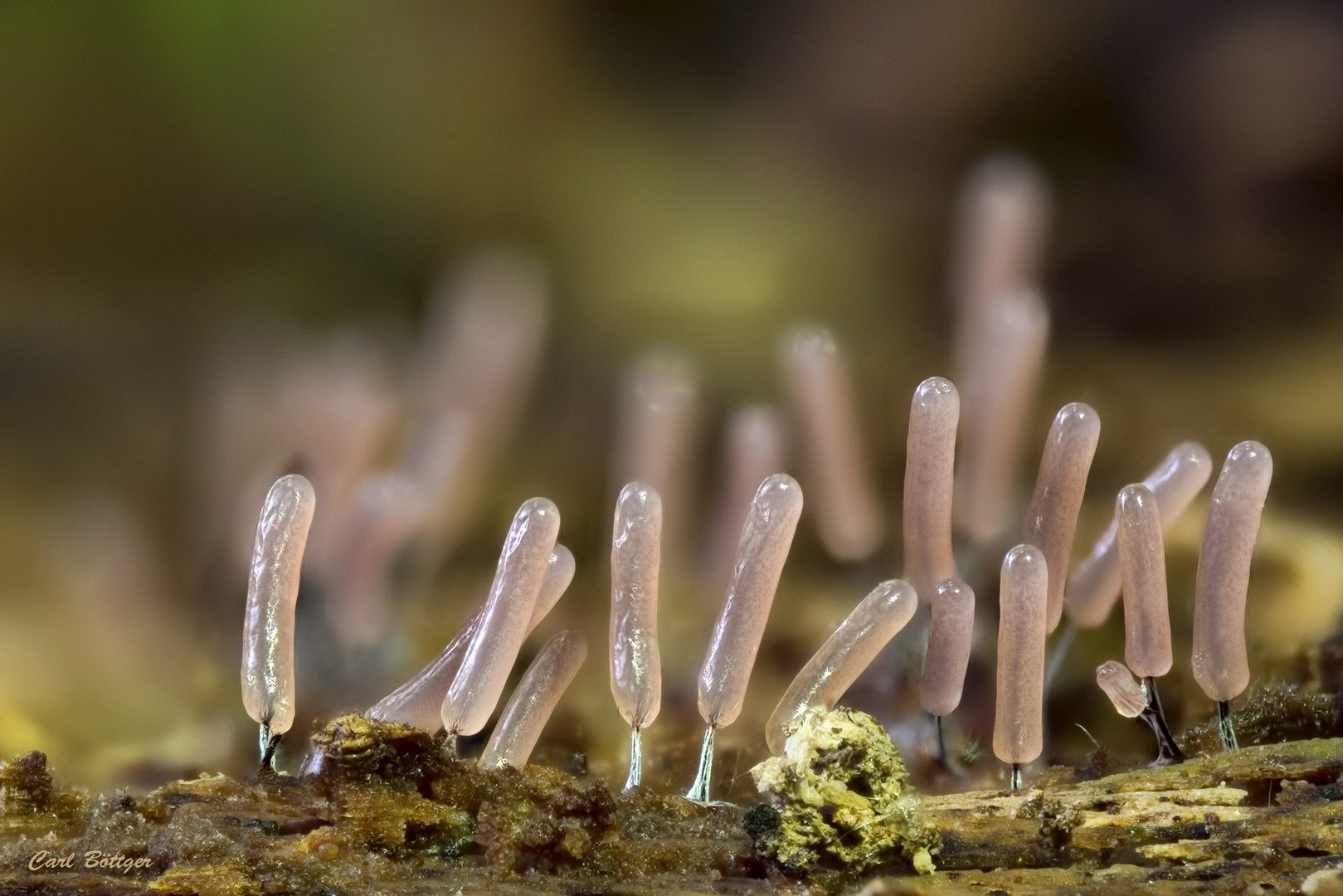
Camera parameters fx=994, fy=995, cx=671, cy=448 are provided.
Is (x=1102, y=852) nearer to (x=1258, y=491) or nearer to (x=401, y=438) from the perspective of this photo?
(x=1258, y=491)

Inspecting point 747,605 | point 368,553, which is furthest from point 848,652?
point 368,553

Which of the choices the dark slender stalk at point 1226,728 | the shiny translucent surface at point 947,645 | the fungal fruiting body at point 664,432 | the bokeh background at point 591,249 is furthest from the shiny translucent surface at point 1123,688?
the fungal fruiting body at point 664,432

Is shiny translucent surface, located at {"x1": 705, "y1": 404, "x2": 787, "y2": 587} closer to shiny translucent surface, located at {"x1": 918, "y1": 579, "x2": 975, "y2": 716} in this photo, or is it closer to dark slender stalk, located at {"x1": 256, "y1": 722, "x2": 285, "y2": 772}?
shiny translucent surface, located at {"x1": 918, "y1": 579, "x2": 975, "y2": 716}

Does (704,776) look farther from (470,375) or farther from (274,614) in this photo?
(470,375)

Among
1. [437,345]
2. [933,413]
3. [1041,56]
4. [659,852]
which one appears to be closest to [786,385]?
[933,413]

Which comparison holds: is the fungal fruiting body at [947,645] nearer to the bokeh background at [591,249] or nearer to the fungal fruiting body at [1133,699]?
the fungal fruiting body at [1133,699]

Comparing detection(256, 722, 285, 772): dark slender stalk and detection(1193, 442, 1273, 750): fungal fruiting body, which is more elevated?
detection(1193, 442, 1273, 750): fungal fruiting body

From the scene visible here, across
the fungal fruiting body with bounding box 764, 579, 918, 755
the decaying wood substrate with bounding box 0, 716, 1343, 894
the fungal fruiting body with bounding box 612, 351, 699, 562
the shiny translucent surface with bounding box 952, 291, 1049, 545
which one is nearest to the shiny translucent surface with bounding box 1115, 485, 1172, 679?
the decaying wood substrate with bounding box 0, 716, 1343, 894
